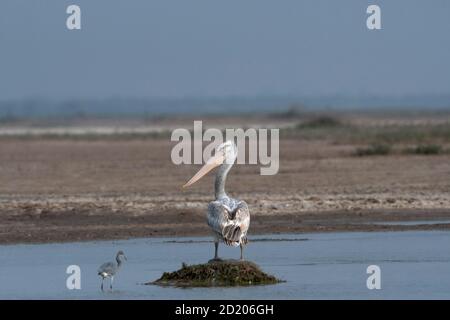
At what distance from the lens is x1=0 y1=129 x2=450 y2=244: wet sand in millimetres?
18359

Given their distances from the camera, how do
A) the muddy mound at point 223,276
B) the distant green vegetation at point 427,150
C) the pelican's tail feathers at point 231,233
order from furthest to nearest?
the distant green vegetation at point 427,150
the muddy mound at point 223,276
the pelican's tail feathers at point 231,233

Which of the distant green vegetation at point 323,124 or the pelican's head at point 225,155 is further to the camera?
the distant green vegetation at point 323,124

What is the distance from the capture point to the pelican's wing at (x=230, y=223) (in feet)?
42.8

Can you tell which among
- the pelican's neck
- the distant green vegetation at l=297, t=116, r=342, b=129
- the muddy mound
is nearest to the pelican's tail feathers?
the muddy mound

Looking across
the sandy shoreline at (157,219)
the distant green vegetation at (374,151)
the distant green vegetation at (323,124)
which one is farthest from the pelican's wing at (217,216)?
the distant green vegetation at (323,124)

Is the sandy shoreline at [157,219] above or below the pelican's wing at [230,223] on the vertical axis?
below

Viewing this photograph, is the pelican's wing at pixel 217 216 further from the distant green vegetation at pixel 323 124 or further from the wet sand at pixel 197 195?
the distant green vegetation at pixel 323 124

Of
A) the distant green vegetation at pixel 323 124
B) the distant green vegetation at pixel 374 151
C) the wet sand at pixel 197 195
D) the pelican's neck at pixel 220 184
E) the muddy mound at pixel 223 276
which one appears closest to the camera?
the muddy mound at pixel 223 276

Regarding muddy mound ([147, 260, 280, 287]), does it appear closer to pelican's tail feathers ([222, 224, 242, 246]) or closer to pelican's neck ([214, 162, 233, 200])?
pelican's tail feathers ([222, 224, 242, 246])

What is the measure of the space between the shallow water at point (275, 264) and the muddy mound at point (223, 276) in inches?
6.0

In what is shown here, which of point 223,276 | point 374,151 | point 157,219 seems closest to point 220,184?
point 223,276

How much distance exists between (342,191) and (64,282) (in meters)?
9.03

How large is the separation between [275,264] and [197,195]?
6.85 meters

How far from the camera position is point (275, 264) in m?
14.7
